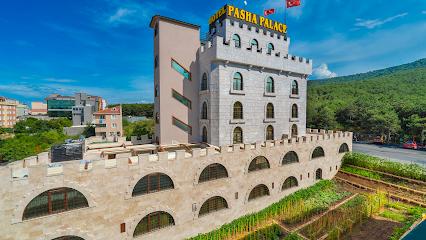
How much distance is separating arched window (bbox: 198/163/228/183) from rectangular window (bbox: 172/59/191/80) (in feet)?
40.0

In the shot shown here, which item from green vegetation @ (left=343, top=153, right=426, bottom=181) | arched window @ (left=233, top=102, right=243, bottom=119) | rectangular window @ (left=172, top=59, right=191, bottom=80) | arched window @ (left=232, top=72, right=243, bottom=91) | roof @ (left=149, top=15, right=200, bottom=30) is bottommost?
green vegetation @ (left=343, top=153, right=426, bottom=181)

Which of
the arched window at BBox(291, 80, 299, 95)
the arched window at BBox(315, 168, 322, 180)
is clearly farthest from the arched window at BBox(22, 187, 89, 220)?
the arched window at BBox(315, 168, 322, 180)

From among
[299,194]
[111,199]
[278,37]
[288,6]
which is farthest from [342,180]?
[111,199]

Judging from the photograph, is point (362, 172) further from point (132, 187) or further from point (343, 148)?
point (132, 187)

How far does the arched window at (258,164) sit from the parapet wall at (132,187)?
434 mm

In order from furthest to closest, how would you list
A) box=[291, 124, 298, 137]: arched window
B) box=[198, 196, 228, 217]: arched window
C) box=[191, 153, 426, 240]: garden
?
box=[291, 124, 298, 137]: arched window → box=[198, 196, 228, 217]: arched window → box=[191, 153, 426, 240]: garden

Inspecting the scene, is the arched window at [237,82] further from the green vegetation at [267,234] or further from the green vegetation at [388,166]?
the green vegetation at [388,166]

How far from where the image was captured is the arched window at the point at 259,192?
22922 mm

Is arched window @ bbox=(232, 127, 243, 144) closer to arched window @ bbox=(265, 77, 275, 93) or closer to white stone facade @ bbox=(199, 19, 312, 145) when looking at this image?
white stone facade @ bbox=(199, 19, 312, 145)

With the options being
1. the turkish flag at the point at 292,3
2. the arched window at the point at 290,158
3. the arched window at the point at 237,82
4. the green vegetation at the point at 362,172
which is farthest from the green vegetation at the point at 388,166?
the turkish flag at the point at 292,3

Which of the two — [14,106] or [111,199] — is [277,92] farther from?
[14,106]

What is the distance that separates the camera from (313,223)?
20906mm

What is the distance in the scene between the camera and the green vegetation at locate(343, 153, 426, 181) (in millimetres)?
26403

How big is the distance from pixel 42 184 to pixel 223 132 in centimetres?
1642
